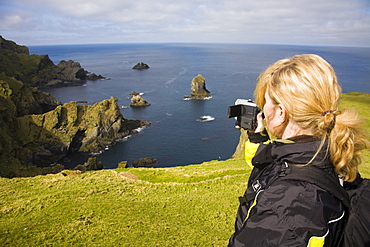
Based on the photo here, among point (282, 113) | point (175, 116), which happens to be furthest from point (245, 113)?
point (175, 116)

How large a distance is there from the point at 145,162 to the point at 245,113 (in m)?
75.8

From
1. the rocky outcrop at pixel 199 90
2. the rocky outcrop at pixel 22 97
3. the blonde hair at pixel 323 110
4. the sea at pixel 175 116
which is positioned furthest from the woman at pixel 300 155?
the rocky outcrop at pixel 199 90

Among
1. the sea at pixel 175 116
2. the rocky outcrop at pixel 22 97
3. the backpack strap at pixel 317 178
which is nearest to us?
the backpack strap at pixel 317 178

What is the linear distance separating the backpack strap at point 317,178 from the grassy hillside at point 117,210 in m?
12.1

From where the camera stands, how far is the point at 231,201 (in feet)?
66.6

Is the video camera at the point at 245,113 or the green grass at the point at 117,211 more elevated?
the video camera at the point at 245,113

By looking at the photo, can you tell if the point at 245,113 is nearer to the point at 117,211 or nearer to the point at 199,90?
the point at 117,211

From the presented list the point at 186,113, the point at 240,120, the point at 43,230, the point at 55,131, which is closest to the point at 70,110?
the point at 55,131

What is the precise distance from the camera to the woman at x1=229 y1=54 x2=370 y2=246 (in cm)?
316

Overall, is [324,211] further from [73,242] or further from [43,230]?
[43,230]

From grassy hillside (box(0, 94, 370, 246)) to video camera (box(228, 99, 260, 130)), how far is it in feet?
35.1

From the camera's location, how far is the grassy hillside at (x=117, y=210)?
1456cm

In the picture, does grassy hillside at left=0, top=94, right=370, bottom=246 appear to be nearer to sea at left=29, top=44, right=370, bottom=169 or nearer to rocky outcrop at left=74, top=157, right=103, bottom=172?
sea at left=29, top=44, right=370, bottom=169

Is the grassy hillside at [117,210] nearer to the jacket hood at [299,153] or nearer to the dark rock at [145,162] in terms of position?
the jacket hood at [299,153]
